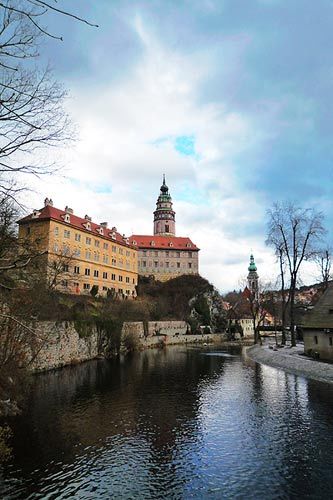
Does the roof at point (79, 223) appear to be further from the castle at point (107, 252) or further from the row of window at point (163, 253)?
the row of window at point (163, 253)

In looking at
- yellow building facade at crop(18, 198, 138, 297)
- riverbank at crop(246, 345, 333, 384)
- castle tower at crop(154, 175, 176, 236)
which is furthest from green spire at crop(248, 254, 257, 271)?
riverbank at crop(246, 345, 333, 384)

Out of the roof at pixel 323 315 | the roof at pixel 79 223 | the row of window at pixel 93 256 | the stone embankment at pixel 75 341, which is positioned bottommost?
the stone embankment at pixel 75 341

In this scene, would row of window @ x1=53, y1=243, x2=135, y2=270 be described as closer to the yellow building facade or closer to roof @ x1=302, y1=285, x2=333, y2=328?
the yellow building facade

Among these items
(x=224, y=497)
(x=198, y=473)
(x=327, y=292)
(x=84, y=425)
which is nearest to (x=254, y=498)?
(x=224, y=497)

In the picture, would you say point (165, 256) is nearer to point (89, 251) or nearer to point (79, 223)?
point (89, 251)

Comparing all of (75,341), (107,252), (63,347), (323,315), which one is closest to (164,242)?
(107,252)

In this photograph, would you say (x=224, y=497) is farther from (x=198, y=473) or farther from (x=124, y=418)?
(x=124, y=418)

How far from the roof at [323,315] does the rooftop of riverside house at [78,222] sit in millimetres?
31570

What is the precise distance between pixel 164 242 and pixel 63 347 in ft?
190

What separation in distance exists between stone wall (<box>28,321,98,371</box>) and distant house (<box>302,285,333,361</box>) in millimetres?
18555

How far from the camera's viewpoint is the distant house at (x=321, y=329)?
84.6 ft

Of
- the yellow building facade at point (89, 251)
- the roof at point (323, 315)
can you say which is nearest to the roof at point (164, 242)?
the yellow building facade at point (89, 251)

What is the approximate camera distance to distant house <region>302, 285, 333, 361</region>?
25.8 metres

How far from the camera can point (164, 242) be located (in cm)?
8650
